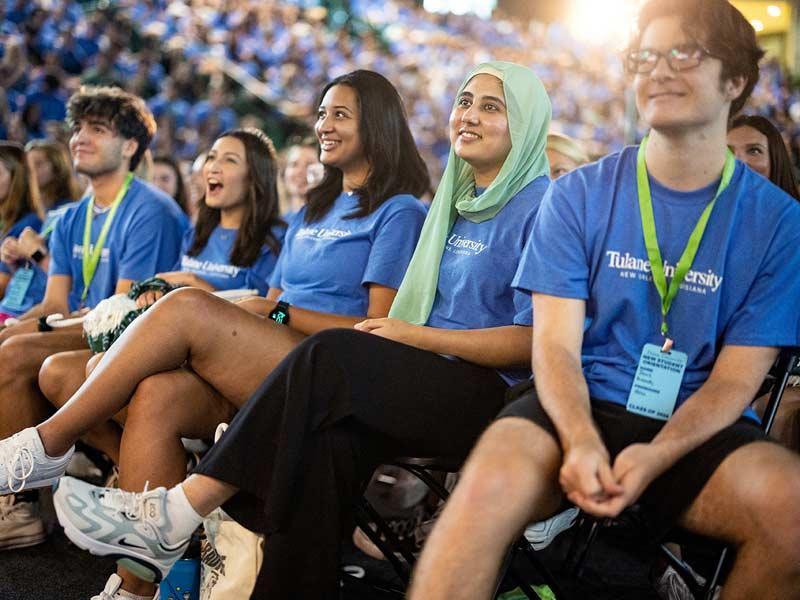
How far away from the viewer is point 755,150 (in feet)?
9.77

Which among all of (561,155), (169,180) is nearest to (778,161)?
(561,155)

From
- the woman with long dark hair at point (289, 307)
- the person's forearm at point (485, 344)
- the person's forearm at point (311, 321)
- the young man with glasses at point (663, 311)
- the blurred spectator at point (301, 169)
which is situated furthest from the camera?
the blurred spectator at point (301, 169)

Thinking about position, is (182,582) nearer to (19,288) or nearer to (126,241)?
(126,241)

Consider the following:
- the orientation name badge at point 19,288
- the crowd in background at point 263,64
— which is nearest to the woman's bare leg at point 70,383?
the orientation name badge at point 19,288

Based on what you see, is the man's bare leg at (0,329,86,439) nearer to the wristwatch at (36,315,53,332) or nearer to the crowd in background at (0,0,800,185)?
the wristwatch at (36,315,53,332)

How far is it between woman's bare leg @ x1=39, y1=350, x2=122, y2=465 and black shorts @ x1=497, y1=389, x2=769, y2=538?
1607 mm

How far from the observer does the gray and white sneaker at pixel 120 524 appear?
182 cm

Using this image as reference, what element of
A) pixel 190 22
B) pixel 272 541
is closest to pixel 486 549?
pixel 272 541

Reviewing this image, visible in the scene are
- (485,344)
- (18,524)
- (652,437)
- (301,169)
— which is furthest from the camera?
(301,169)

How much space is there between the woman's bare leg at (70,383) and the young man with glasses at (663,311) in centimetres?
158

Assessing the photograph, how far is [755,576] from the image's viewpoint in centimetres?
146

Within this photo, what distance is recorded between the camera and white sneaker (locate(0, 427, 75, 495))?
214 centimetres

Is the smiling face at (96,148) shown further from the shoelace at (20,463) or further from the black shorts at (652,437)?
the black shorts at (652,437)

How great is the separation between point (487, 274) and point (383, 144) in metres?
0.76
